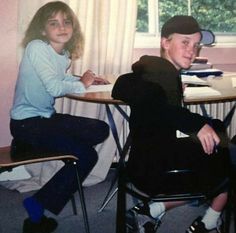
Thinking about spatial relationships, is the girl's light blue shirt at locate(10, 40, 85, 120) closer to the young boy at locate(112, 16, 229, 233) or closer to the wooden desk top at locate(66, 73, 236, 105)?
the wooden desk top at locate(66, 73, 236, 105)

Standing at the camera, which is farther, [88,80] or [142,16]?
[142,16]

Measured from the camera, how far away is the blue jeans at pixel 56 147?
1.64 metres

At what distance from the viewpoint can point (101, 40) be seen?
2379 mm

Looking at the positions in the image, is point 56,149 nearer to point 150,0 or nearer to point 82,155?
point 82,155

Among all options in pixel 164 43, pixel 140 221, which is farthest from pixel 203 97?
pixel 140 221

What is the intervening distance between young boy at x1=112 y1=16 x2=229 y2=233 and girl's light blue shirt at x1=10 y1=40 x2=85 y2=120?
1.66 ft

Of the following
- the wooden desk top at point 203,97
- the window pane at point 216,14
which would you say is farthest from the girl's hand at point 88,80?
the window pane at point 216,14

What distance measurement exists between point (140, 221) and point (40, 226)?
512 millimetres

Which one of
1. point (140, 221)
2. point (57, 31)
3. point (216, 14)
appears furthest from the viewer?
point (216, 14)

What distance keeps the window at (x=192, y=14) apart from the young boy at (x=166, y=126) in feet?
4.42

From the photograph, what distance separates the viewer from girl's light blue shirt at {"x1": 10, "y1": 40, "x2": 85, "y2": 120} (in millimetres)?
1664

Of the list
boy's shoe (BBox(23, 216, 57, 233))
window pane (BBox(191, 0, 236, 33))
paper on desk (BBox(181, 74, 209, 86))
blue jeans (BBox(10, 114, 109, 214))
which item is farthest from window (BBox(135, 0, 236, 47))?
boy's shoe (BBox(23, 216, 57, 233))

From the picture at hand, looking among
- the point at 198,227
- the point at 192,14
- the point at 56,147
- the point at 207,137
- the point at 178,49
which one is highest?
the point at 192,14

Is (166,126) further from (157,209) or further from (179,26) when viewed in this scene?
(157,209)
